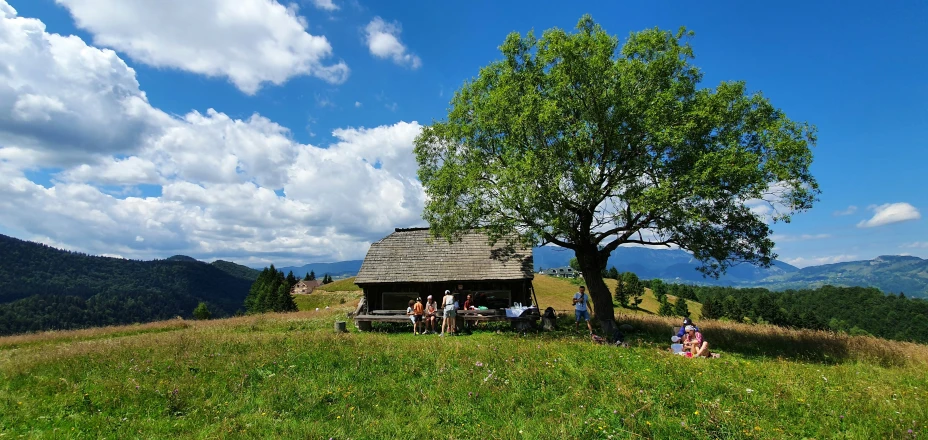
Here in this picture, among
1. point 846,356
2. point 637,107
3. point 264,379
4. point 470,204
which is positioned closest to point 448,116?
point 470,204

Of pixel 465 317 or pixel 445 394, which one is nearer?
pixel 445 394

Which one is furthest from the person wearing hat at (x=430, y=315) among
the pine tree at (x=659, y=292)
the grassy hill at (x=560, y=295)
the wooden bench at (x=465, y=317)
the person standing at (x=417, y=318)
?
the pine tree at (x=659, y=292)

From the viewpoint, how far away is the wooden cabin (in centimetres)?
2272

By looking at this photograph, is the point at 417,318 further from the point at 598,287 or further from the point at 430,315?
the point at 598,287

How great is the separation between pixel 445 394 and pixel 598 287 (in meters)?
10.9

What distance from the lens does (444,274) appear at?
23.0 m

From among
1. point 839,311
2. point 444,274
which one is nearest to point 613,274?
point 839,311

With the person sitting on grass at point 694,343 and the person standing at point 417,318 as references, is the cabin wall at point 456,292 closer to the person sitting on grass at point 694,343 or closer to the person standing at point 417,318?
the person standing at point 417,318

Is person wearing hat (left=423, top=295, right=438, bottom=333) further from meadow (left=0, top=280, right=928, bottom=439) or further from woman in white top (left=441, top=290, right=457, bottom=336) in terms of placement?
meadow (left=0, top=280, right=928, bottom=439)

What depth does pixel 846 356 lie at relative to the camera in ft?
44.6

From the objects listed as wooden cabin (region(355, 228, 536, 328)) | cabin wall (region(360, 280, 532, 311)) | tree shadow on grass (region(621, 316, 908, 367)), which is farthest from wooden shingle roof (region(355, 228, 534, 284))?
tree shadow on grass (region(621, 316, 908, 367))

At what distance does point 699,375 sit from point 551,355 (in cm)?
347

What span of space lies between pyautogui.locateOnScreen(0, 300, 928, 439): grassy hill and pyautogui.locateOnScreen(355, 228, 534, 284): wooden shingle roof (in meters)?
10.1

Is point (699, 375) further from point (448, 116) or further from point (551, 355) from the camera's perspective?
point (448, 116)
